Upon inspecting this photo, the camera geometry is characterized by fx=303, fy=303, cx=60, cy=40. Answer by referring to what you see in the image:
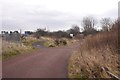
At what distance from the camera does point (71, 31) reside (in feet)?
408

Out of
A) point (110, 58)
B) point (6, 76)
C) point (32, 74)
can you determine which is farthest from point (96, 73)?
point (6, 76)

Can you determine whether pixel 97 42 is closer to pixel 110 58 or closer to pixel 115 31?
pixel 115 31

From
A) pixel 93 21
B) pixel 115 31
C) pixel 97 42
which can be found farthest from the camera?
pixel 93 21

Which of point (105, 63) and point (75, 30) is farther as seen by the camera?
point (75, 30)

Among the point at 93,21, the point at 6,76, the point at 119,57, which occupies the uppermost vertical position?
the point at 93,21

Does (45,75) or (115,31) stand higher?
(115,31)

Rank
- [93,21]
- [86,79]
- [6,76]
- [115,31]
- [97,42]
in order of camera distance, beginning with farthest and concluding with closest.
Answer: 1. [93,21]
2. [97,42]
3. [115,31]
4. [6,76]
5. [86,79]

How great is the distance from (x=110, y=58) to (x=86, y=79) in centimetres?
250

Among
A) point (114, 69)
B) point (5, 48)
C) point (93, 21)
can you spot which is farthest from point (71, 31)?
point (114, 69)

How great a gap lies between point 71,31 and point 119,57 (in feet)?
359

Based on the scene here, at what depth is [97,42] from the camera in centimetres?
2081

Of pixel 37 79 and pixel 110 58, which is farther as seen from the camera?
pixel 110 58

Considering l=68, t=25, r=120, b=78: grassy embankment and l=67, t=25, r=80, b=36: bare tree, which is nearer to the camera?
l=68, t=25, r=120, b=78: grassy embankment

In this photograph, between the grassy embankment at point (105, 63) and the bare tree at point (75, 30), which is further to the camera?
the bare tree at point (75, 30)
